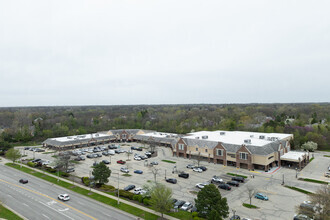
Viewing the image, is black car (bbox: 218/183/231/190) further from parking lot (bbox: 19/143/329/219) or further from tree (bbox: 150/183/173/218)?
tree (bbox: 150/183/173/218)

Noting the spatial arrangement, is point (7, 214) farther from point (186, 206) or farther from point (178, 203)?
point (186, 206)

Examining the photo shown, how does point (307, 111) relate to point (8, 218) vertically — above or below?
above

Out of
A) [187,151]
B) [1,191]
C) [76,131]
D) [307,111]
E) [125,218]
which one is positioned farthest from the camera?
[307,111]

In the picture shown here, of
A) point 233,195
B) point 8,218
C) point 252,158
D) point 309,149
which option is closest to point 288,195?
point 233,195

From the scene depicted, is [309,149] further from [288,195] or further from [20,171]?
[20,171]

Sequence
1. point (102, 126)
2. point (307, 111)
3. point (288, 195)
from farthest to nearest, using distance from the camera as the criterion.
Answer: point (307, 111)
point (102, 126)
point (288, 195)

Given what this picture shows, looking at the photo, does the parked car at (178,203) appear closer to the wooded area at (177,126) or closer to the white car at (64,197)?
the white car at (64,197)
